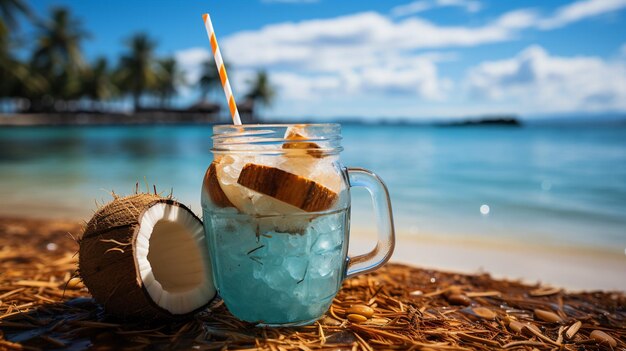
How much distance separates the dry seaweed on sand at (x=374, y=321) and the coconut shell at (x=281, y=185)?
0.55 meters

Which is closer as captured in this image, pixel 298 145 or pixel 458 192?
pixel 298 145

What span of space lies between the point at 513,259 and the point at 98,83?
5651 cm

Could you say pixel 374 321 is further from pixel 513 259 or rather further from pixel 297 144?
pixel 513 259

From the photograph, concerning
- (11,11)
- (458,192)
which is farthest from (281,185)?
(11,11)

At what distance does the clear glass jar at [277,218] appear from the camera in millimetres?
1729

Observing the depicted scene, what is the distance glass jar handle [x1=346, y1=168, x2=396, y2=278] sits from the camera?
2053 mm

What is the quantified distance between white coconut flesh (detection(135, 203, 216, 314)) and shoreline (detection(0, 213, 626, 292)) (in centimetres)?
208

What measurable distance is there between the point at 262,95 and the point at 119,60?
17.9 meters

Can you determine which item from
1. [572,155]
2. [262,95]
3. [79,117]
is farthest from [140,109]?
[572,155]

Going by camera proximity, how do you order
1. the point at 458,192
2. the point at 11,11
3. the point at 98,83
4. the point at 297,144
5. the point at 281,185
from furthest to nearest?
the point at 98,83
the point at 11,11
the point at 458,192
the point at 297,144
the point at 281,185

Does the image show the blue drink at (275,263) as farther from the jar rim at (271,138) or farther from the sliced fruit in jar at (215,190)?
the jar rim at (271,138)

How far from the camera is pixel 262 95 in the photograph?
6250 centimetres


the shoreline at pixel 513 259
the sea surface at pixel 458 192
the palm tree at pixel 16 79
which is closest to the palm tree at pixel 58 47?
the palm tree at pixel 16 79

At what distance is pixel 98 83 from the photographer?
175ft
